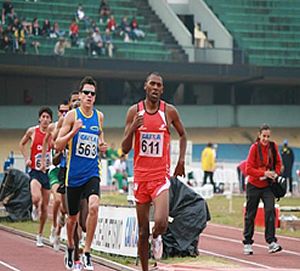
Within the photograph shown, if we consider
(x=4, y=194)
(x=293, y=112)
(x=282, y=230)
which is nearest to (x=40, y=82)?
(x=293, y=112)

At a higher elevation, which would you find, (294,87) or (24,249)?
(294,87)

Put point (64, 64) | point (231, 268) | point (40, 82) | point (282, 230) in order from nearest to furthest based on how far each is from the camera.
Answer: point (231, 268)
point (282, 230)
point (64, 64)
point (40, 82)

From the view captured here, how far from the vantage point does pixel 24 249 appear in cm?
1451

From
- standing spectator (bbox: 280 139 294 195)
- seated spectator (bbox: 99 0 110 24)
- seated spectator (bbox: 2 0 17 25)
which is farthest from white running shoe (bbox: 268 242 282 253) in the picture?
seated spectator (bbox: 99 0 110 24)

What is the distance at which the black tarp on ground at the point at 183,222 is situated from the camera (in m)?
13.0

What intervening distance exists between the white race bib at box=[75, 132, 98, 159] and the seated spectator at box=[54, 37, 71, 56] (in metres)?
28.9

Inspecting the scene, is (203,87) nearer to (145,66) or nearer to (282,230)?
(145,66)

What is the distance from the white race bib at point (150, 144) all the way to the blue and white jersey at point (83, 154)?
124cm

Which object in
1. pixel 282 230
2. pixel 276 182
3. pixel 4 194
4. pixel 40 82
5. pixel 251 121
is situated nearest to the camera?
pixel 276 182

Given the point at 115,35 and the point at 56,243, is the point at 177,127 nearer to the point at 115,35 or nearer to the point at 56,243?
the point at 56,243

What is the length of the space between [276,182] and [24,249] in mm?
→ 3879

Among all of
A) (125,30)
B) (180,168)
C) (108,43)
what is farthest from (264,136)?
(125,30)

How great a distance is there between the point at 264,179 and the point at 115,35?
28974mm

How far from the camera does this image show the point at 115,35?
140 ft
